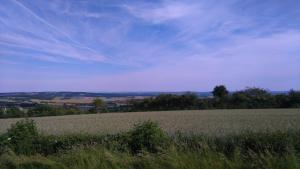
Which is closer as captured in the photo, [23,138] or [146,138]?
[146,138]

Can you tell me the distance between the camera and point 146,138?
12.7 metres

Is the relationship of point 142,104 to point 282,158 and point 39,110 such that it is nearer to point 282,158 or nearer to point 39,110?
point 39,110

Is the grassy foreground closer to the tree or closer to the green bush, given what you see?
the green bush

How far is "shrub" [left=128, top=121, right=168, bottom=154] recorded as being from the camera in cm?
1242

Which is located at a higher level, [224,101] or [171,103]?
[224,101]

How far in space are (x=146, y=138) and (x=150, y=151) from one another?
591 mm

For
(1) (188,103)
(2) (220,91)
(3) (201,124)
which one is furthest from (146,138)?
(2) (220,91)

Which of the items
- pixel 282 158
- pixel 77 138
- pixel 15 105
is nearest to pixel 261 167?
pixel 282 158

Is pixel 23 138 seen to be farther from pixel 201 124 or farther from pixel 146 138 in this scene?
pixel 201 124

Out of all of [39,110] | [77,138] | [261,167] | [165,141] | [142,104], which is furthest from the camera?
[142,104]

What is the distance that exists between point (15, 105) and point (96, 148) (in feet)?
→ 147

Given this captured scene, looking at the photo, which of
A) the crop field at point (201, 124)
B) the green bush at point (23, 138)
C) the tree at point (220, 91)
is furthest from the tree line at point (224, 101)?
the green bush at point (23, 138)

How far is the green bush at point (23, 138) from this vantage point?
1398 cm

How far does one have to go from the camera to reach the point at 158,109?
6256 cm
